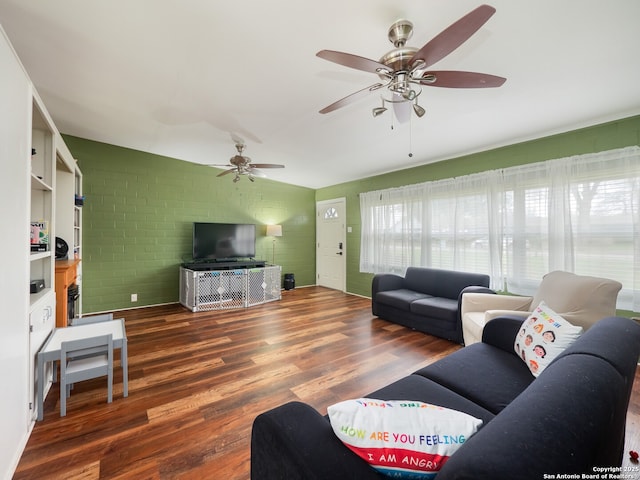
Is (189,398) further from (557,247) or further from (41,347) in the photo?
(557,247)

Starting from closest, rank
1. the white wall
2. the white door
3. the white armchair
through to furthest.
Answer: the white wall
the white armchair
the white door

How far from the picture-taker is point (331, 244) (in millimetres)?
6402

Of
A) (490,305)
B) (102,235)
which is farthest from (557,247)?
(102,235)

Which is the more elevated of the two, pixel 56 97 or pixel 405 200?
pixel 56 97

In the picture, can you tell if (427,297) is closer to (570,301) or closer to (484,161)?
(570,301)

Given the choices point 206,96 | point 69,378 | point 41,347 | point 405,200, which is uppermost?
point 206,96

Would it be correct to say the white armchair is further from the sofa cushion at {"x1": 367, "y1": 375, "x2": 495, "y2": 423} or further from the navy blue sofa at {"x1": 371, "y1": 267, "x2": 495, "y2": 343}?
the sofa cushion at {"x1": 367, "y1": 375, "x2": 495, "y2": 423}

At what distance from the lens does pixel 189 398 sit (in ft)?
6.92

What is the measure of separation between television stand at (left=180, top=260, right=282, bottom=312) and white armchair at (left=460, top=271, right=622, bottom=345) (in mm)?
3449

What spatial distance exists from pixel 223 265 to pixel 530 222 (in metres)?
4.64

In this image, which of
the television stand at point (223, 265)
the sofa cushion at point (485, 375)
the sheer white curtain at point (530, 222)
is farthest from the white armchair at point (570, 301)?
the television stand at point (223, 265)

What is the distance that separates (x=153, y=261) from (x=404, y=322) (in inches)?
170

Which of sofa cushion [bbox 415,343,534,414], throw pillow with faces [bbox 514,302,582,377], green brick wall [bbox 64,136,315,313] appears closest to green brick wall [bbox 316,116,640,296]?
green brick wall [bbox 64,136,315,313]

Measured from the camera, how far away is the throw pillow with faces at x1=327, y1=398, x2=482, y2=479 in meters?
0.70
